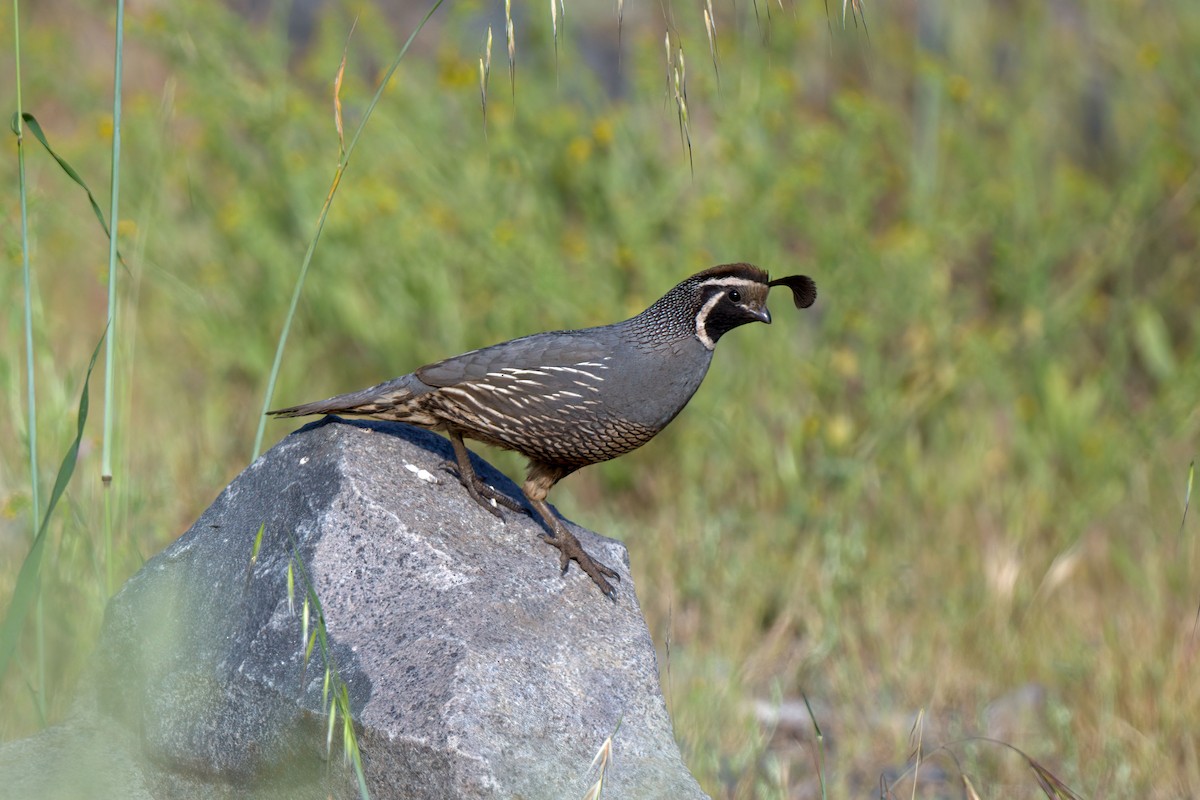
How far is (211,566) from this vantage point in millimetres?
3143

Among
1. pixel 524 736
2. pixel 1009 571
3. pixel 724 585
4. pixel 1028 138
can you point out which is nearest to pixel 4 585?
pixel 524 736

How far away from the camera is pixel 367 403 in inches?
134

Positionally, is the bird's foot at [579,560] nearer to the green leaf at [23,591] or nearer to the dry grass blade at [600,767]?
the dry grass blade at [600,767]

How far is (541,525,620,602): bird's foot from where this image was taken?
129 inches

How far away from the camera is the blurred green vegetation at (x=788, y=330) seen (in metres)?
5.07

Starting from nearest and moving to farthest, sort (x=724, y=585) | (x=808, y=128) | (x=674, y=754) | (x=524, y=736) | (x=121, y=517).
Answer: (x=524, y=736)
(x=674, y=754)
(x=121, y=517)
(x=724, y=585)
(x=808, y=128)

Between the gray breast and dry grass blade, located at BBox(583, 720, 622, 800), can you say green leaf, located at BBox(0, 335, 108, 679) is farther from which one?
dry grass blade, located at BBox(583, 720, 622, 800)

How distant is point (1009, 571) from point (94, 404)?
154 inches

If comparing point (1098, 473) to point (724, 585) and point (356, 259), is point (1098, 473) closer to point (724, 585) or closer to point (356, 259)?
point (724, 585)

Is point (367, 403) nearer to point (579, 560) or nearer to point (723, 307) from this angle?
point (579, 560)

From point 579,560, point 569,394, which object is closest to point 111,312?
point 569,394

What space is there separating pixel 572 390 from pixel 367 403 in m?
0.50

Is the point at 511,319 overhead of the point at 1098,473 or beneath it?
overhead

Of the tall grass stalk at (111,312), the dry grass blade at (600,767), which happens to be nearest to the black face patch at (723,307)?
the dry grass blade at (600,767)
